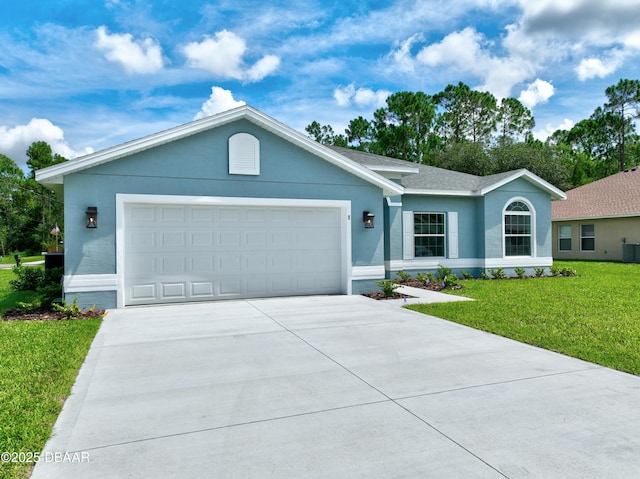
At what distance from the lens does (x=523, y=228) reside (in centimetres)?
1504

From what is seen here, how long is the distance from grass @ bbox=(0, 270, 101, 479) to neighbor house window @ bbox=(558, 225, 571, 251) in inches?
921

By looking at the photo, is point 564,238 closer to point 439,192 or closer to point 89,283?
point 439,192

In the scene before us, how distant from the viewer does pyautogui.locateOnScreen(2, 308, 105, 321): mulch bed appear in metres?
7.95

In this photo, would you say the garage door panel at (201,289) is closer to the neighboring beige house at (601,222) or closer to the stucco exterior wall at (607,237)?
the neighboring beige house at (601,222)

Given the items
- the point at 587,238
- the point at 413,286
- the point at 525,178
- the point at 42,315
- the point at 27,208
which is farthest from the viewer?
the point at 27,208

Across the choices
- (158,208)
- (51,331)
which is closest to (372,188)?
(158,208)

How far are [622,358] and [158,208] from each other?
859cm

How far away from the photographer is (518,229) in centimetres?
1498

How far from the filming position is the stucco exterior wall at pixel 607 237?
20.1 m

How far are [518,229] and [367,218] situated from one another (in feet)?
Result: 23.4

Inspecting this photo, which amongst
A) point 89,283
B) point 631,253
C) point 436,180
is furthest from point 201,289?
point 631,253

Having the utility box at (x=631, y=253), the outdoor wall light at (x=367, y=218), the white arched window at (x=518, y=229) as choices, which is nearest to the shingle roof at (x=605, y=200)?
the utility box at (x=631, y=253)

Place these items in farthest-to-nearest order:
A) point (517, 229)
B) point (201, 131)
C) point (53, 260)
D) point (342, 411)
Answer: point (517, 229), point (53, 260), point (201, 131), point (342, 411)

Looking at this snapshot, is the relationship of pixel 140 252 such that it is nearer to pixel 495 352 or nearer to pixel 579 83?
pixel 495 352
